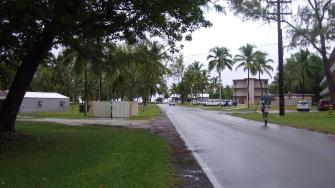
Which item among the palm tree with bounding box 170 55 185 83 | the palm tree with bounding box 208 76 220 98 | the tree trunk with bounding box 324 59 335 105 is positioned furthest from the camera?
the palm tree with bounding box 208 76 220 98

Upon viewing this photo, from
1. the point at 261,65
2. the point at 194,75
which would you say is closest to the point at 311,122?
the point at 261,65

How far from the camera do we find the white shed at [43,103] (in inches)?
2366

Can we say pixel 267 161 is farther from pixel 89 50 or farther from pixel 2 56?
pixel 89 50

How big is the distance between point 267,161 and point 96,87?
10441 cm

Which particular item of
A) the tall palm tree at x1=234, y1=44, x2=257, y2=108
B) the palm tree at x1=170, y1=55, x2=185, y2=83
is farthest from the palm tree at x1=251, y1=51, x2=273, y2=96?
Answer: the palm tree at x1=170, y1=55, x2=185, y2=83

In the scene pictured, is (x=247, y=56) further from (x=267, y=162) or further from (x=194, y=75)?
(x=267, y=162)

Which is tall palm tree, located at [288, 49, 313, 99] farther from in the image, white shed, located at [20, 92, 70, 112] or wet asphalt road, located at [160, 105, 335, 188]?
wet asphalt road, located at [160, 105, 335, 188]

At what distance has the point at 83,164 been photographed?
37.9 feet

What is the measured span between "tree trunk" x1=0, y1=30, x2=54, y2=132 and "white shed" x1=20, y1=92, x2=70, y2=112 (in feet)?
134

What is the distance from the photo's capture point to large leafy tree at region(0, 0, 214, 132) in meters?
13.6

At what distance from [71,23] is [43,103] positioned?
49887 mm

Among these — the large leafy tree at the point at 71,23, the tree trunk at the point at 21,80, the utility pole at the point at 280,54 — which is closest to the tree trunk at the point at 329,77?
the utility pole at the point at 280,54

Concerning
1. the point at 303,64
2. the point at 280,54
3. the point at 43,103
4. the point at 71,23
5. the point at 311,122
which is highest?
the point at 303,64

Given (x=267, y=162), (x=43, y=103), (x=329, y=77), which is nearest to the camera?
(x=267, y=162)
